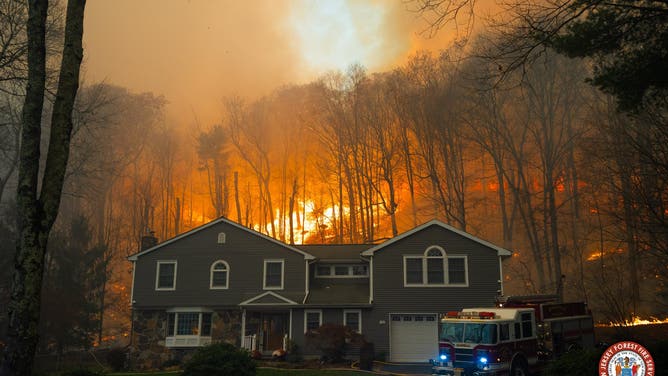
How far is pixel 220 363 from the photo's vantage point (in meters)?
13.0

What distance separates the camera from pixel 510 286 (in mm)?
39312

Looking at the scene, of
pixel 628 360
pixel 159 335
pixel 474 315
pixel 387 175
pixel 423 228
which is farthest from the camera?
pixel 387 175

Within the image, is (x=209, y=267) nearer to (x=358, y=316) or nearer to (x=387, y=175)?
(x=358, y=316)

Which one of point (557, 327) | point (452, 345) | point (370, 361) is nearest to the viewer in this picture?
point (452, 345)

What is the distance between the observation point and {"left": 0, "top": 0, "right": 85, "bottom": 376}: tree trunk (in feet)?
28.3

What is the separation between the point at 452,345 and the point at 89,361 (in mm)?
24240

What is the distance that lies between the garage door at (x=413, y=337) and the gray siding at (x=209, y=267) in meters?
5.09

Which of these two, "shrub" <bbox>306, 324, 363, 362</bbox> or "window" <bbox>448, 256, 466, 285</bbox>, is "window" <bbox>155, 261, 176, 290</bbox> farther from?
"window" <bbox>448, 256, 466, 285</bbox>

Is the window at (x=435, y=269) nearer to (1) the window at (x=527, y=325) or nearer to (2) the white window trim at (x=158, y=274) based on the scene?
(1) the window at (x=527, y=325)

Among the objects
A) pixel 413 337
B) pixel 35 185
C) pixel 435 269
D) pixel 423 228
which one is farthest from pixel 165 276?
pixel 35 185

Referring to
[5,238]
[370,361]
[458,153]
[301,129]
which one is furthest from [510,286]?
[5,238]

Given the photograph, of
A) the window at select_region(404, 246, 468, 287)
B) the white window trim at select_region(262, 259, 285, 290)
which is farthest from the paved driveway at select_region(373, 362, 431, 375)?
the white window trim at select_region(262, 259, 285, 290)

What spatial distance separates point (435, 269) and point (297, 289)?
7.14m

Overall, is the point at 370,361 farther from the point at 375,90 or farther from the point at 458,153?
the point at 375,90
